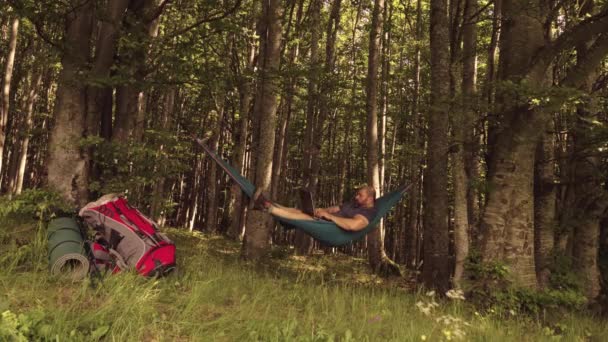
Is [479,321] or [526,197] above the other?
[526,197]

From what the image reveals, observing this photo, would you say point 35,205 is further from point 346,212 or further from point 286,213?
point 346,212

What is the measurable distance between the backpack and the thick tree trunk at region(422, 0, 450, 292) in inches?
171

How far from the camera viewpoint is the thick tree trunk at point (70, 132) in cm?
601

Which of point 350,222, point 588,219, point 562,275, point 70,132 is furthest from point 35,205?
point 588,219

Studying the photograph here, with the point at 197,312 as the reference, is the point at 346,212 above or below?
above

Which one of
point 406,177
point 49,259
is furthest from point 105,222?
point 406,177

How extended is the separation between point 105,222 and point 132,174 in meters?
2.18

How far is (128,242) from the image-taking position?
14.0 ft

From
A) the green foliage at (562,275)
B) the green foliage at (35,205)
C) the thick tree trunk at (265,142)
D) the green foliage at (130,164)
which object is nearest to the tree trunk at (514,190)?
the green foliage at (562,275)

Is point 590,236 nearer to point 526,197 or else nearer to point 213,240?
point 526,197

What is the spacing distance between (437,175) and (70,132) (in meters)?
5.53

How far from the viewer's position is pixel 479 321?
443cm

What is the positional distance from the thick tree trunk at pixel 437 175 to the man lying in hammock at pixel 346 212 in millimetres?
Answer: 1218

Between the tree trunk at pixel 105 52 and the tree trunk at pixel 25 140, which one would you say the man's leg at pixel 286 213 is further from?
the tree trunk at pixel 25 140
